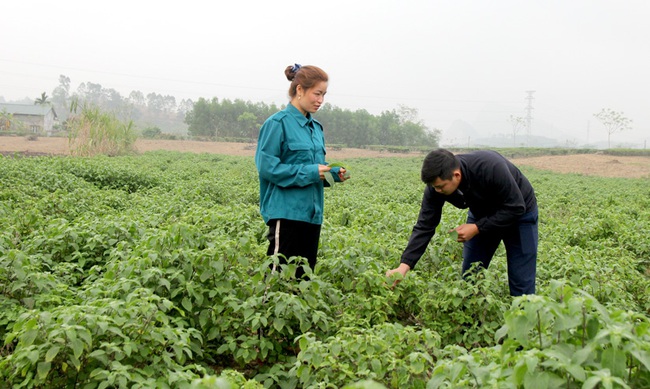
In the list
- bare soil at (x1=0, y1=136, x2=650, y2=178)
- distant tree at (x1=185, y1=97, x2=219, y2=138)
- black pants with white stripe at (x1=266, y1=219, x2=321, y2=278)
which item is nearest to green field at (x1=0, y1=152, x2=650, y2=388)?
black pants with white stripe at (x1=266, y1=219, x2=321, y2=278)

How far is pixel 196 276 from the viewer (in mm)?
3523

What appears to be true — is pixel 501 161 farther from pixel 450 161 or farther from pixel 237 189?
pixel 237 189

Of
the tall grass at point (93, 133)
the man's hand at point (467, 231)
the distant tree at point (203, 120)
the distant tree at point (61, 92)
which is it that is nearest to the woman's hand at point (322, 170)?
the man's hand at point (467, 231)

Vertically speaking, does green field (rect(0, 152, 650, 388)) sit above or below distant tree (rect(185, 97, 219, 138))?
below

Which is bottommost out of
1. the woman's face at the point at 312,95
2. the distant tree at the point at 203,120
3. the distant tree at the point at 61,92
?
the woman's face at the point at 312,95

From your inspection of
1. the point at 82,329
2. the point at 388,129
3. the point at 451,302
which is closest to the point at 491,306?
the point at 451,302

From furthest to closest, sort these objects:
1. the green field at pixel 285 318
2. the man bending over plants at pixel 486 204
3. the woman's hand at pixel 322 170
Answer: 1. the woman's hand at pixel 322 170
2. the man bending over plants at pixel 486 204
3. the green field at pixel 285 318

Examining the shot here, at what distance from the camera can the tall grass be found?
20.9 meters

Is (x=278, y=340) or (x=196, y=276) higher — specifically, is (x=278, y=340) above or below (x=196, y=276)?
below

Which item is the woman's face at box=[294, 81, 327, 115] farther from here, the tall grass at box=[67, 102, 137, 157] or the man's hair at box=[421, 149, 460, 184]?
the tall grass at box=[67, 102, 137, 157]

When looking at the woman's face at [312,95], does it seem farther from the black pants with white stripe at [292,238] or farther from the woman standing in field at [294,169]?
the black pants with white stripe at [292,238]

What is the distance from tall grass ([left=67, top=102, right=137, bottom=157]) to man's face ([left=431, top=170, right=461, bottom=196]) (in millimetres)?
19338

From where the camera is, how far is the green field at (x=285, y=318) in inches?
71.0

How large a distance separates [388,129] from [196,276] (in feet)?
214
